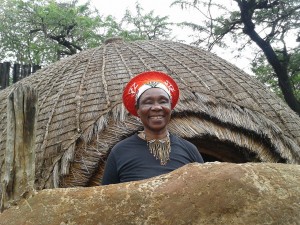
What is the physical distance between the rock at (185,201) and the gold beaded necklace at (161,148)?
910 millimetres

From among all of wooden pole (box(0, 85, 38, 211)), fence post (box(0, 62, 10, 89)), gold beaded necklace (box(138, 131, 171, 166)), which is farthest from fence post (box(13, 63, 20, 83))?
wooden pole (box(0, 85, 38, 211))

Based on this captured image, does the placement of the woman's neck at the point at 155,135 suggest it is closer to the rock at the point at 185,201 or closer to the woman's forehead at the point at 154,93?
the woman's forehead at the point at 154,93

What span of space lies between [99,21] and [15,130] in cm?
1645

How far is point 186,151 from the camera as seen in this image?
2316 millimetres

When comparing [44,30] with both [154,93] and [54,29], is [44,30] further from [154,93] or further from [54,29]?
[154,93]

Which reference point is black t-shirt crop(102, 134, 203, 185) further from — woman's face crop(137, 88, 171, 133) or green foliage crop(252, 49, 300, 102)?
green foliage crop(252, 49, 300, 102)

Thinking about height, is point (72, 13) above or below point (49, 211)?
above

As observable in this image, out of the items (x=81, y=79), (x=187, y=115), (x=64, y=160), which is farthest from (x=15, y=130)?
(x=81, y=79)

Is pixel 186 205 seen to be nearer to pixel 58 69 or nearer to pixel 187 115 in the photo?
pixel 187 115

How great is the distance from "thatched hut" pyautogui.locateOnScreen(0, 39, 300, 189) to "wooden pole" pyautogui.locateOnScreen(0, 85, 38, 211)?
6.21 feet

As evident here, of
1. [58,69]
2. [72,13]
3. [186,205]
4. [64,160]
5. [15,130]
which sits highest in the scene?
[72,13]

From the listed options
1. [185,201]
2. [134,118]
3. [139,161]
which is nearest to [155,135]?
[139,161]

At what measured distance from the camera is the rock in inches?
45.3

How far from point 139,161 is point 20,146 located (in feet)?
2.74
